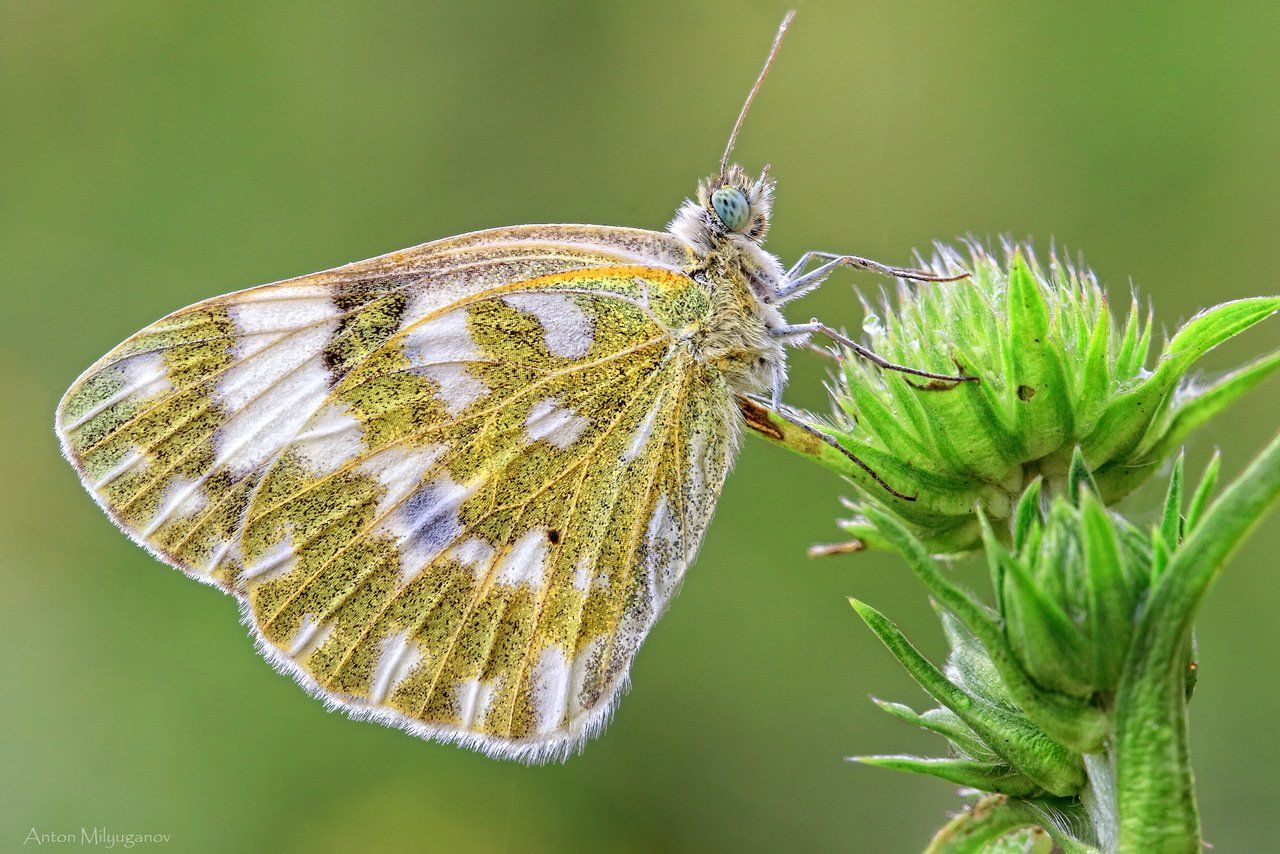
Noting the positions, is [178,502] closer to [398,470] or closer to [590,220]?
[398,470]

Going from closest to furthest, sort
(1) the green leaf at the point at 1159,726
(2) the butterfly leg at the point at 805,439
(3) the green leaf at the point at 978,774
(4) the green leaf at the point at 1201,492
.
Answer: (1) the green leaf at the point at 1159,726 < (4) the green leaf at the point at 1201,492 < (3) the green leaf at the point at 978,774 < (2) the butterfly leg at the point at 805,439

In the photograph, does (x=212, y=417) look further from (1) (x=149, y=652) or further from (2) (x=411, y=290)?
(1) (x=149, y=652)

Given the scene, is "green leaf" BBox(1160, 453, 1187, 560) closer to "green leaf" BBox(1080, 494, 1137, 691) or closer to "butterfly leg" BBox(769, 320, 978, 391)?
"green leaf" BBox(1080, 494, 1137, 691)

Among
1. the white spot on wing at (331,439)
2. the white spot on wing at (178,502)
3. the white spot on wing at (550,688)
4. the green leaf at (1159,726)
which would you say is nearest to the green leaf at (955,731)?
the green leaf at (1159,726)

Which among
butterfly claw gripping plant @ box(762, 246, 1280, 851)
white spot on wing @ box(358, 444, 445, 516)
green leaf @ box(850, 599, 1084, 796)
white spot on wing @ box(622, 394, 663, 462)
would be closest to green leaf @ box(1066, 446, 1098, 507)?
butterfly claw gripping plant @ box(762, 246, 1280, 851)

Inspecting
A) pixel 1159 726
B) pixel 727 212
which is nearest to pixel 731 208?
pixel 727 212

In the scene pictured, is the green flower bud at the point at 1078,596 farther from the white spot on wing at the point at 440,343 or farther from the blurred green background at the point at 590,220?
the blurred green background at the point at 590,220
